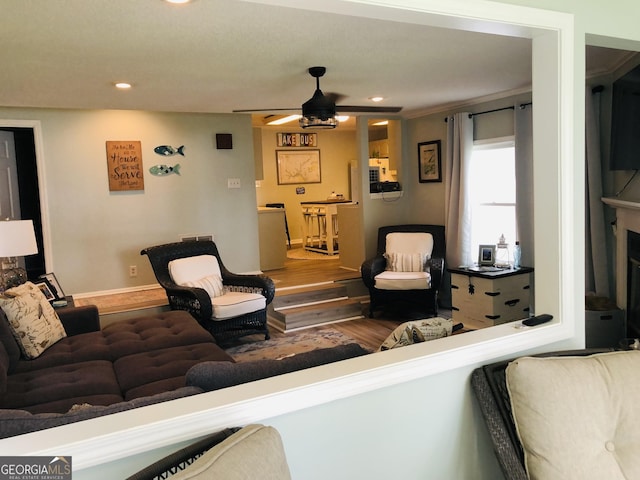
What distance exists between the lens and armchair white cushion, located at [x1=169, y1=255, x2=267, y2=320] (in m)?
4.63

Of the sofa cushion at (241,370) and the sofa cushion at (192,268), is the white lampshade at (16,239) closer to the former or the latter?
the sofa cushion at (192,268)

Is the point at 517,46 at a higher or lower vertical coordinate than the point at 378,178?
higher

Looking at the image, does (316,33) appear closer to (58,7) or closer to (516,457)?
(58,7)

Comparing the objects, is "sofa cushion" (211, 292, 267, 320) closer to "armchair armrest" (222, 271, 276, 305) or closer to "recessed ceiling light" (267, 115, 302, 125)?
"armchair armrest" (222, 271, 276, 305)

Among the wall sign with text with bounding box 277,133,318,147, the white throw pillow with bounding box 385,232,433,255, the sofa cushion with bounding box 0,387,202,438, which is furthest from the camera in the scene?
the wall sign with text with bounding box 277,133,318,147

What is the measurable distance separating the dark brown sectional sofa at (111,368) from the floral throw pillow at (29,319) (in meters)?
0.06

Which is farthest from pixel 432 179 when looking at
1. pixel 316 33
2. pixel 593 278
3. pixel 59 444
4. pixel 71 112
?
pixel 59 444

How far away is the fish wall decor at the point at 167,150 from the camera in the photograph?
5805 mm

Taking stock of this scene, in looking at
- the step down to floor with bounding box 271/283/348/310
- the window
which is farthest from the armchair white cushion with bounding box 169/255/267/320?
the window

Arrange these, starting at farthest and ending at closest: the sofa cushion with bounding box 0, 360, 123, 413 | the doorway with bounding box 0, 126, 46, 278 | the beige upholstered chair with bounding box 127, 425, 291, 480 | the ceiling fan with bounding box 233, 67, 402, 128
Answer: the doorway with bounding box 0, 126, 46, 278 → the ceiling fan with bounding box 233, 67, 402, 128 → the sofa cushion with bounding box 0, 360, 123, 413 → the beige upholstered chair with bounding box 127, 425, 291, 480

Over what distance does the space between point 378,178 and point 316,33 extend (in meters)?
4.00

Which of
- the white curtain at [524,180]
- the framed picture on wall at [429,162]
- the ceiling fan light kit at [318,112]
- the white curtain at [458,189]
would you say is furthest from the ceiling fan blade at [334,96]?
the white curtain at [524,180]

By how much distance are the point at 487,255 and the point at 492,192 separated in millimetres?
829

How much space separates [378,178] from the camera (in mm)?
6754
